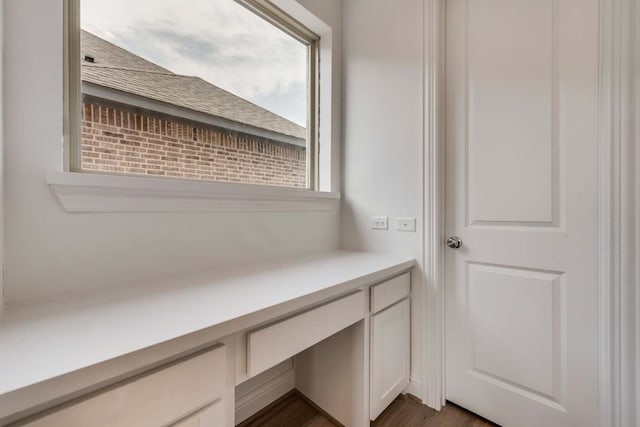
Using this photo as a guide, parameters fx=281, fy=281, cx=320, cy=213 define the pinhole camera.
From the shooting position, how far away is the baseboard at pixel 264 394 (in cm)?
143

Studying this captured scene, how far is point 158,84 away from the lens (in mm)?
1264

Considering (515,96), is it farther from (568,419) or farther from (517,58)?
(568,419)

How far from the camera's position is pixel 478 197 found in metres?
1.46

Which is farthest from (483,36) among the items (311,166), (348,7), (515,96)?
(311,166)

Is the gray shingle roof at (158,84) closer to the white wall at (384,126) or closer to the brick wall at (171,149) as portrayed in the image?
the brick wall at (171,149)

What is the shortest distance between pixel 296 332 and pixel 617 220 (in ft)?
4.30

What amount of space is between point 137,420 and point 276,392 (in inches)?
45.2

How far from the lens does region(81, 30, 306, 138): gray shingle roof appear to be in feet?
3.57

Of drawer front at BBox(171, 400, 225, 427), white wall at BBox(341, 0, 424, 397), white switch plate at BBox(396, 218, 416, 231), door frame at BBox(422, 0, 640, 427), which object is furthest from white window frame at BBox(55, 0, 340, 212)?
door frame at BBox(422, 0, 640, 427)

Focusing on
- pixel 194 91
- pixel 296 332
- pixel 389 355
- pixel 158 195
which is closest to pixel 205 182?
pixel 158 195

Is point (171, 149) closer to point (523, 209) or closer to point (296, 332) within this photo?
point (296, 332)

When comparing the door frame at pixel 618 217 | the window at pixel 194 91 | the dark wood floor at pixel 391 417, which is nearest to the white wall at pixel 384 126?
the dark wood floor at pixel 391 417

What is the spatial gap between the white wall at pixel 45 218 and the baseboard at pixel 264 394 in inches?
32.7

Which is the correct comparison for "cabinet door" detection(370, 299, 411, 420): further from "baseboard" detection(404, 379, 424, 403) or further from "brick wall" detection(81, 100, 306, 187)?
"brick wall" detection(81, 100, 306, 187)
